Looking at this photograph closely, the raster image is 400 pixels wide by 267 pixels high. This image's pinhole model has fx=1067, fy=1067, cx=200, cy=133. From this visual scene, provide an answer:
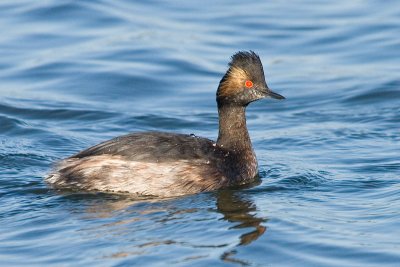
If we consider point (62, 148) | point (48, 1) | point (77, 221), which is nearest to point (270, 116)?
point (62, 148)

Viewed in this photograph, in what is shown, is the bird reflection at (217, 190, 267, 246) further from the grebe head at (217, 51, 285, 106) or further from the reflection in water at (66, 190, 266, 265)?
the grebe head at (217, 51, 285, 106)

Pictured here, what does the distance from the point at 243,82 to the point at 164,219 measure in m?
1.94

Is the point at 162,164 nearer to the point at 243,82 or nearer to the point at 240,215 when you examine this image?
the point at 240,215

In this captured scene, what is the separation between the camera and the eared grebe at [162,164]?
405 inches

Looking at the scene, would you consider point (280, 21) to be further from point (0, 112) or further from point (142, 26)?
point (0, 112)

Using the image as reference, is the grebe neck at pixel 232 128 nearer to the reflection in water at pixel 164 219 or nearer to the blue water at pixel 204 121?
the blue water at pixel 204 121

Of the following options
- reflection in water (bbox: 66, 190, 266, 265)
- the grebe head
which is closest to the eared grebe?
the grebe head

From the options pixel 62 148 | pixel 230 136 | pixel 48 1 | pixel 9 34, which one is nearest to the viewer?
pixel 230 136

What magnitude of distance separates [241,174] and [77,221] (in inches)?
80.5

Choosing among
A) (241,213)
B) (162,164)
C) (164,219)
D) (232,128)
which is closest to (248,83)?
(232,128)

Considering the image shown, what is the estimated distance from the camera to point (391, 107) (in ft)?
47.9

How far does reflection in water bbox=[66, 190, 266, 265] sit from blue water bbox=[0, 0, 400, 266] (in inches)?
0.8

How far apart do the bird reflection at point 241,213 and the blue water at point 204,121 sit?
0.8 inches

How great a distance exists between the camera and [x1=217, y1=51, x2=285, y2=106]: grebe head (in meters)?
10.8
